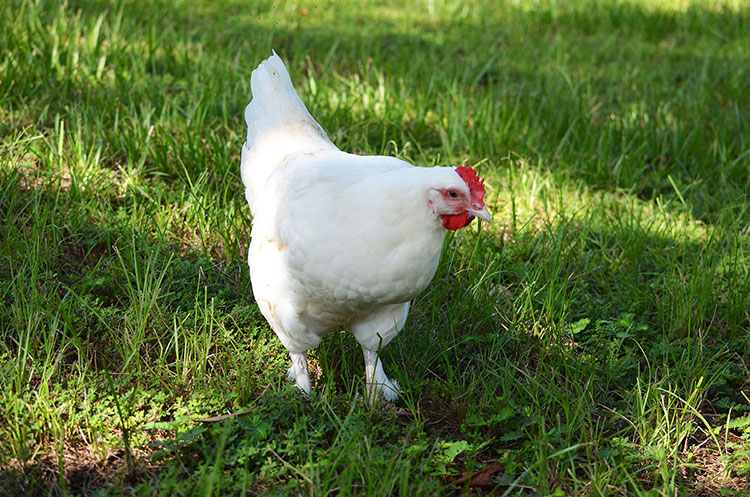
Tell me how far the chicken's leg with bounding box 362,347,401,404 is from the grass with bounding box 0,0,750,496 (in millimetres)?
71

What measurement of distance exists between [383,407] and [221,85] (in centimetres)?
273

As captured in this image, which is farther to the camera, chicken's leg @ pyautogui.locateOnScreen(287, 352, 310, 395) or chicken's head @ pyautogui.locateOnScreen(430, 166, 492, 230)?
chicken's leg @ pyautogui.locateOnScreen(287, 352, 310, 395)

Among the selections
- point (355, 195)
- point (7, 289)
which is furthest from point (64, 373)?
point (355, 195)

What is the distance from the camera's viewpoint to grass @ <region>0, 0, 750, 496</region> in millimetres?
2361

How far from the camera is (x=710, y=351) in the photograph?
310cm

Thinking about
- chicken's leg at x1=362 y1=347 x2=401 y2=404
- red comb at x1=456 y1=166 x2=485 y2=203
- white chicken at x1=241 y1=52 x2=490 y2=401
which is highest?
red comb at x1=456 y1=166 x2=485 y2=203

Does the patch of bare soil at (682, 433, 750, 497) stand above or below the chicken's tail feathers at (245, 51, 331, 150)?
below

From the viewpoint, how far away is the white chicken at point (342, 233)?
2.13 metres

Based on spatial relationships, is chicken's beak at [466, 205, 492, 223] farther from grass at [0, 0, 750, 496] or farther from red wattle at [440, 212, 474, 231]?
grass at [0, 0, 750, 496]

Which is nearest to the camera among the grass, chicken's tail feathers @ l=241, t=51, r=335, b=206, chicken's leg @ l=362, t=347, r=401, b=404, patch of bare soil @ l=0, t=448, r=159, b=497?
patch of bare soil @ l=0, t=448, r=159, b=497

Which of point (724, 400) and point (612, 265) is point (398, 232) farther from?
point (612, 265)

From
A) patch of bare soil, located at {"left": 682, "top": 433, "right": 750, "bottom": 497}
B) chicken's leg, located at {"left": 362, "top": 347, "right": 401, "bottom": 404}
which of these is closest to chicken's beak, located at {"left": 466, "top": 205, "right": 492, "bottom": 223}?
chicken's leg, located at {"left": 362, "top": 347, "right": 401, "bottom": 404}

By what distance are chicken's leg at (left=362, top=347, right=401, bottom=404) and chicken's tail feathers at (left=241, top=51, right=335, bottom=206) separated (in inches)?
31.4

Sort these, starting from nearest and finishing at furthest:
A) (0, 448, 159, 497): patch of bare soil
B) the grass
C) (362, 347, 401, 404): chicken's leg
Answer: (0, 448, 159, 497): patch of bare soil
the grass
(362, 347, 401, 404): chicken's leg
